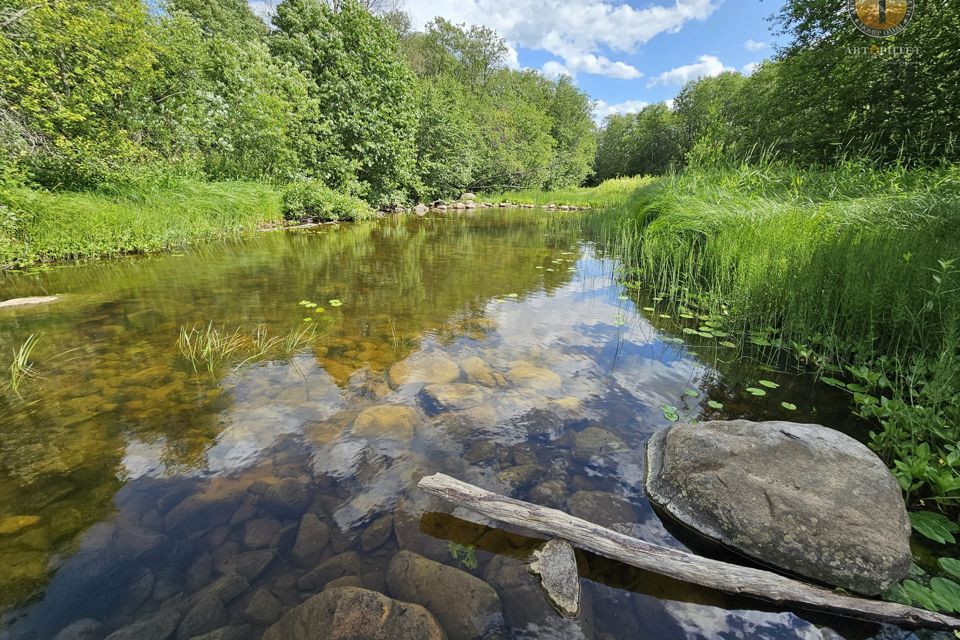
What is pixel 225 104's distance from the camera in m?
12.3

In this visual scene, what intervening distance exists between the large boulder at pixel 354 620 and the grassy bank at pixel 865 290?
2.59 meters

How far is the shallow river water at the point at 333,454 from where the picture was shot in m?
1.70

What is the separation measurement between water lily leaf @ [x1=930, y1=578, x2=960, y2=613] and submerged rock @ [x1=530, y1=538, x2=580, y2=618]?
1.42 m

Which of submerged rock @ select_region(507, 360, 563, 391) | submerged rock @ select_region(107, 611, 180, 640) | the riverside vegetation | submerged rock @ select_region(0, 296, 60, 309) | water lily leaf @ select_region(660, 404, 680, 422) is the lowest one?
submerged rock @ select_region(107, 611, 180, 640)

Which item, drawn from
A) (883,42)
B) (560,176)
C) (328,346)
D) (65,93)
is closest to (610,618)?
(328,346)

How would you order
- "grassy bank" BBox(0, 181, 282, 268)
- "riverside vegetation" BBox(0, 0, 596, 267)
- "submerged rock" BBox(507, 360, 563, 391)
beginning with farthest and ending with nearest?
"riverside vegetation" BBox(0, 0, 596, 267) → "grassy bank" BBox(0, 181, 282, 268) → "submerged rock" BBox(507, 360, 563, 391)

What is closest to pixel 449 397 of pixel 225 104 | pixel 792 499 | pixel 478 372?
pixel 478 372

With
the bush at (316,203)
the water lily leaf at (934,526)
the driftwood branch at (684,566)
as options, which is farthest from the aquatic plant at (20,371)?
the bush at (316,203)

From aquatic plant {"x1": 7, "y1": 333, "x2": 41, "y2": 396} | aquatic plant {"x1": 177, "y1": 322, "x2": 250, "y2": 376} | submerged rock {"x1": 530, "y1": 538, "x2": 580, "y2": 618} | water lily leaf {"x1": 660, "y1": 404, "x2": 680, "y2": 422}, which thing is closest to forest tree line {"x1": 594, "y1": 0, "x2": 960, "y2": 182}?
water lily leaf {"x1": 660, "y1": 404, "x2": 680, "y2": 422}

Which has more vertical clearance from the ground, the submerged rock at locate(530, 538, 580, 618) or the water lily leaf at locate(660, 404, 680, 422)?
the water lily leaf at locate(660, 404, 680, 422)

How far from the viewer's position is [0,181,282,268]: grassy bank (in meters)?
6.61

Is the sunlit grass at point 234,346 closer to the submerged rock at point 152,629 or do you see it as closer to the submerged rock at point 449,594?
the submerged rock at point 152,629

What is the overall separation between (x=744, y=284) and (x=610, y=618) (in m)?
4.10

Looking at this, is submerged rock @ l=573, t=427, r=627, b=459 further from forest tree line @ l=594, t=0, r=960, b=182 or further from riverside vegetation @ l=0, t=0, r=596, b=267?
riverside vegetation @ l=0, t=0, r=596, b=267
